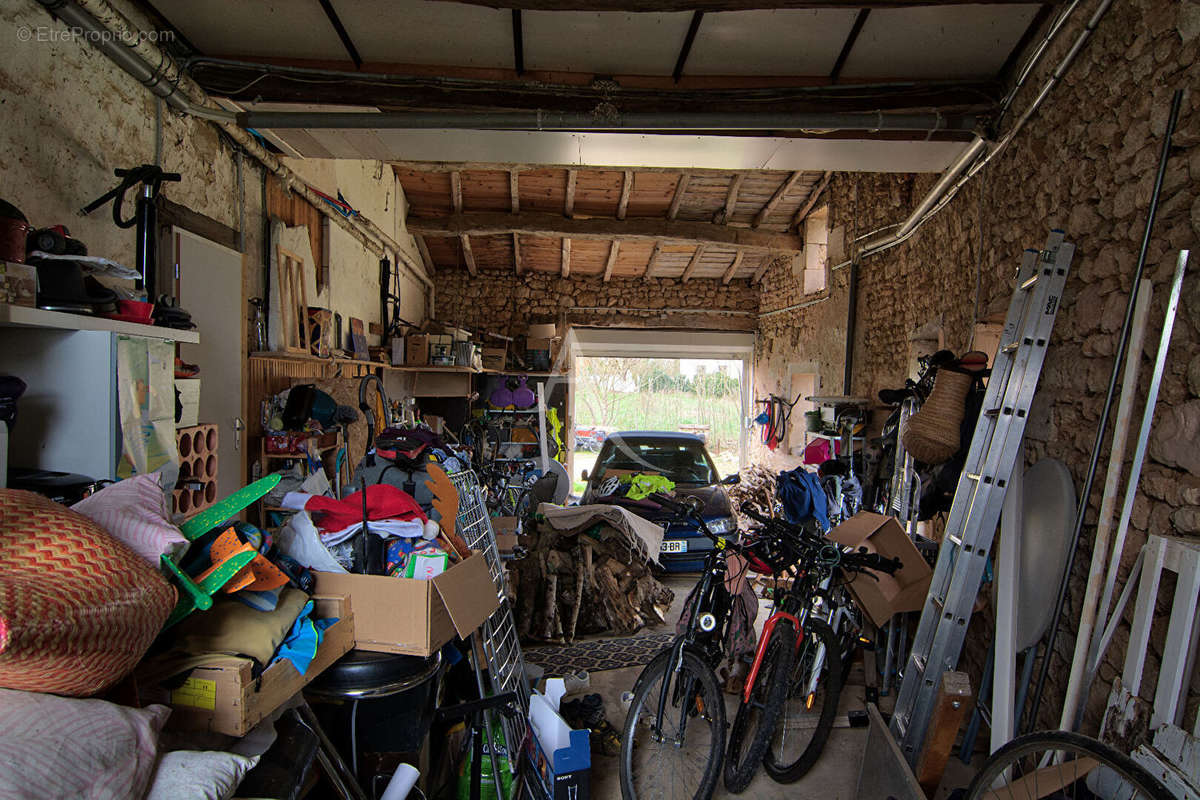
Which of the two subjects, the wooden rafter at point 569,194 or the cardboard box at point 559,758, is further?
the wooden rafter at point 569,194

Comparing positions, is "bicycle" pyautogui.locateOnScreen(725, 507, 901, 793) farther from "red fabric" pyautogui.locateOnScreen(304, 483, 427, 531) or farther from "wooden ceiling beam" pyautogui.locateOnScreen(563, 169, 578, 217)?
"wooden ceiling beam" pyautogui.locateOnScreen(563, 169, 578, 217)

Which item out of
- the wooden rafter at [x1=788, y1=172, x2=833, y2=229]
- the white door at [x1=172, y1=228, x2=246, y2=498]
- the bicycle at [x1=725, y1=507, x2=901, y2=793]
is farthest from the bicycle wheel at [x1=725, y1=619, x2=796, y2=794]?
the wooden rafter at [x1=788, y1=172, x2=833, y2=229]

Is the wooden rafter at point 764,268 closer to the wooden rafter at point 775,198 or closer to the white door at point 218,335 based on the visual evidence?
the wooden rafter at point 775,198

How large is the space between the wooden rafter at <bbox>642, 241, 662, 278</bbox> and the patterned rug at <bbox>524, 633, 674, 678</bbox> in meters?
6.42

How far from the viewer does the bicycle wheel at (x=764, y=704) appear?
2525 mm

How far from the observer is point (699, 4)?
254 centimetres

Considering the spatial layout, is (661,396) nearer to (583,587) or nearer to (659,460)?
(659,460)

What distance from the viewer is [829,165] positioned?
13.3ft

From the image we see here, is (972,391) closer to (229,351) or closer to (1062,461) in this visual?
(1062,461)

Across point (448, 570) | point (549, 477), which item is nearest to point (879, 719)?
point (448, 570)

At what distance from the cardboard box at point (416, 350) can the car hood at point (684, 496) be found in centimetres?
324

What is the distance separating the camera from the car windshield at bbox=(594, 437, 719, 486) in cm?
566

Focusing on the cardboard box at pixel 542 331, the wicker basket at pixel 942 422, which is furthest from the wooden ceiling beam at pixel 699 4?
the cardboard box at pixel 542 331

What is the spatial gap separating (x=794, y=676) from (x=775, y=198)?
21.1ft
